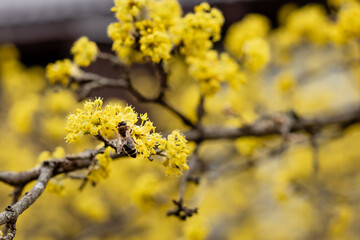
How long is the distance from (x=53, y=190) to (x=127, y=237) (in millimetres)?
2649

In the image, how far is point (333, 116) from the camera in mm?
2637

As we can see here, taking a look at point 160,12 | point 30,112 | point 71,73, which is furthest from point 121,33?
point 30,112

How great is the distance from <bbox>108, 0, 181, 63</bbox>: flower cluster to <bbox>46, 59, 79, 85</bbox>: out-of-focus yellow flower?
1.33 feet

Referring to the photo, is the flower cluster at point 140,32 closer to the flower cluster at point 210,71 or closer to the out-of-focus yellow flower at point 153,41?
the out-of-focus yellow flower at point 153,41

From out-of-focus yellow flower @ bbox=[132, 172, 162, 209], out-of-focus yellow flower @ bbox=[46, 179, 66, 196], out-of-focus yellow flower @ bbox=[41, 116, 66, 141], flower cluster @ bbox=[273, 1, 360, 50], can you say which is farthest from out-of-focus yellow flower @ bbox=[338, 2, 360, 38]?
out-of-focus yellow flower @ bbox=[41, 116, 66, 141]

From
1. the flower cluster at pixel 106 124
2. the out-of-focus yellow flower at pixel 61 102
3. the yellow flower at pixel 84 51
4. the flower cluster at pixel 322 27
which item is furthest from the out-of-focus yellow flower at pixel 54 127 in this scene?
the flower cluster at pixel 106 124

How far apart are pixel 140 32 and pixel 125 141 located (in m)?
0.59

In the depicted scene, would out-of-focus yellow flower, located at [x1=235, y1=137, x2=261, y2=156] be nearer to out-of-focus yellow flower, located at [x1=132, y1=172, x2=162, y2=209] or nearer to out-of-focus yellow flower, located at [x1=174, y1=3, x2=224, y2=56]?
out-of-focus yellow flower, located at [x1=132, y1=172, x2=162, y2=209]

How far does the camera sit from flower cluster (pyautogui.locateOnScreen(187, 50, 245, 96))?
5.52 feet

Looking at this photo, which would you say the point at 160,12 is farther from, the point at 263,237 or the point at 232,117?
the point at 263,237

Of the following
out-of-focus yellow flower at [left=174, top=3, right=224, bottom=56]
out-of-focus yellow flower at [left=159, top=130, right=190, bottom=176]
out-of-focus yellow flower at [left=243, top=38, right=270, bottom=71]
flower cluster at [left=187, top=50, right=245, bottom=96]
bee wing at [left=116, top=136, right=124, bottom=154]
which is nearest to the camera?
bee wing at [left=116, top=136, right=124, bottom=154]

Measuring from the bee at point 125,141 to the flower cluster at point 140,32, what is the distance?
0.49 metres

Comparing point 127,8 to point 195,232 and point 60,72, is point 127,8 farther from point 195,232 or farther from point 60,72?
point 195,232

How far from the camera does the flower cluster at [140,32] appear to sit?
145 cm
